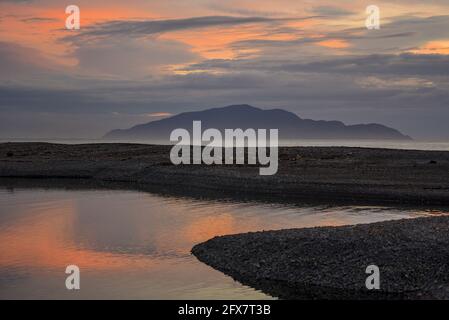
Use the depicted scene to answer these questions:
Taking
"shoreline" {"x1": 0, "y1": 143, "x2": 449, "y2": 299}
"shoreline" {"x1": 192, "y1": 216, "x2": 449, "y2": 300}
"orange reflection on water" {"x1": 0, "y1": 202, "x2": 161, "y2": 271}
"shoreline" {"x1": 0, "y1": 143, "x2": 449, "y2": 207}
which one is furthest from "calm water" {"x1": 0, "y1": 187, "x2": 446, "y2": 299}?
"shoreline" {"x1": 0, "y1": 143, "x2": 449, "y2": 207}

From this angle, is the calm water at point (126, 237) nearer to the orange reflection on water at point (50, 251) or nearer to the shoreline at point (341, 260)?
the orange reflection on water at point (50, 251)

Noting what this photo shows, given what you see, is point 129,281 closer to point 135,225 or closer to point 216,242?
point 216,242

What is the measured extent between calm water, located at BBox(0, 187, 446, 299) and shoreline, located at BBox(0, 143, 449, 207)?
673 centimetres

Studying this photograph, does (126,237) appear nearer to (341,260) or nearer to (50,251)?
(50,251)

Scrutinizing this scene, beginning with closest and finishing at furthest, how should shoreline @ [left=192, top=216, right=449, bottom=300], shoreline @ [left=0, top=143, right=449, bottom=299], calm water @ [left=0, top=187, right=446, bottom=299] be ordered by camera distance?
shoreline @ [left=192, top=216, right=449, bottom=300]
shoreline @ [left=0, top=143, right=449, bottom=299]
calm water @ [left=0, top=187, right=446, bottom=299]

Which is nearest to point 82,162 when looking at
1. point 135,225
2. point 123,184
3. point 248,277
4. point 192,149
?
point 123,184

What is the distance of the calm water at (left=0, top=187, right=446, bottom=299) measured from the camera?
2358cm

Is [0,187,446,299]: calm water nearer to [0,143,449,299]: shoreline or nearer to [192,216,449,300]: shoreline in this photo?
[192,216,449,300]: shoreline

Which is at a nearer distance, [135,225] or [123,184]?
[135,225]

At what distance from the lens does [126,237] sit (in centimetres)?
3456

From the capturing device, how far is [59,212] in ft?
150

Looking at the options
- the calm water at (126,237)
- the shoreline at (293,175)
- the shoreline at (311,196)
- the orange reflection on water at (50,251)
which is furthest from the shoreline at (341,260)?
the shoreline at (293,175)

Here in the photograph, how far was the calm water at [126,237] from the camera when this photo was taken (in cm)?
2358
